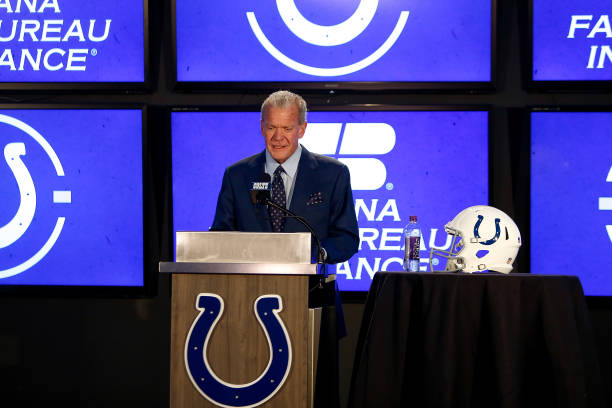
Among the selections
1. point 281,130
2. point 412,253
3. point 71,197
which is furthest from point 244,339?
point 71,197

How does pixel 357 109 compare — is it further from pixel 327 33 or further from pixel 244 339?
pixel 244 339

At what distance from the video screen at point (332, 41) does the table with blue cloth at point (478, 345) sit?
1.86 m

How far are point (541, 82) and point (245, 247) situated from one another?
251cm

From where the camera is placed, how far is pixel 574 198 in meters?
4.00

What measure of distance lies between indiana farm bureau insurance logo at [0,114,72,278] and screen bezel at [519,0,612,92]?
278cm

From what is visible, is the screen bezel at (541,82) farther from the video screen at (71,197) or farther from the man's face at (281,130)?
the video screen at (71,197)

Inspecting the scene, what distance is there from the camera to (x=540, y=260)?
399cm

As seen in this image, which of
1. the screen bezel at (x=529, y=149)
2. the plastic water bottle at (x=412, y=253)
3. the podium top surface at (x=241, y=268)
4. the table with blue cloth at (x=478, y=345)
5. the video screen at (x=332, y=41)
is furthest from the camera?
the video screen at (x=332, y=41)

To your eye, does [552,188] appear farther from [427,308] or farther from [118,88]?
[118,88]

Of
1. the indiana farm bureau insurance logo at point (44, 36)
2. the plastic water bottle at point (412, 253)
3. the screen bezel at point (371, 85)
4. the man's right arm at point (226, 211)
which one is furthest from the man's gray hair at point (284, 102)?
the indiana farm bureau insurance logo at point (44, 36)

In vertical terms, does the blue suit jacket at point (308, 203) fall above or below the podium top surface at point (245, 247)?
above

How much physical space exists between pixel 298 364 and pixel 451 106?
2211mm

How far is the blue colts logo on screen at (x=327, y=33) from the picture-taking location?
4094 millimetres

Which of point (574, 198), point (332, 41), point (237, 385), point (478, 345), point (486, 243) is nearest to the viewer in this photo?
point (237, 385)
